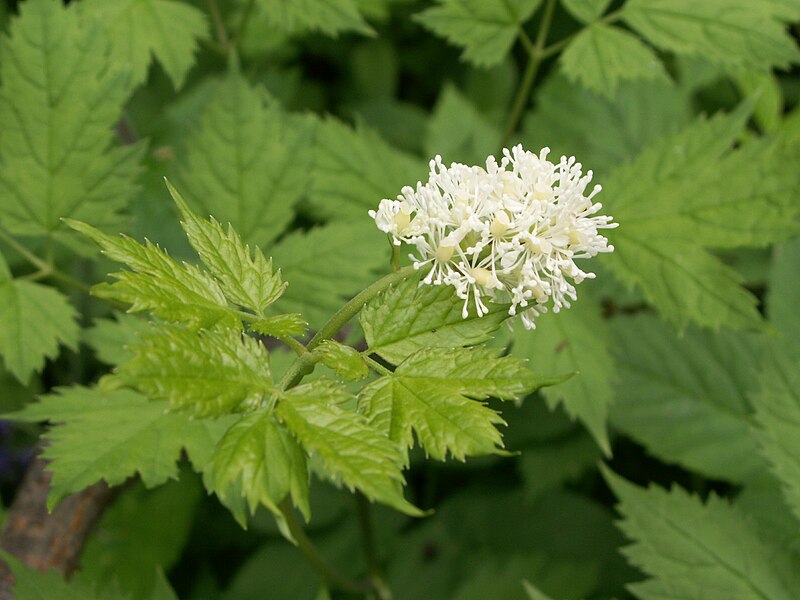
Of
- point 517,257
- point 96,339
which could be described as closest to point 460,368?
point 517,257

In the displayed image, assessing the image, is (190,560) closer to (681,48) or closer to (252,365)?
(252,365)

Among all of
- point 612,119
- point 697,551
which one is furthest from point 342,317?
point 612,119

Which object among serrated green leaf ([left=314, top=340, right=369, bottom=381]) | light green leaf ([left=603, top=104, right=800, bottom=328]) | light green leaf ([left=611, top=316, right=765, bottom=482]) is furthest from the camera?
light green leaf ([left=611, top=316, right=765, bottom=482])

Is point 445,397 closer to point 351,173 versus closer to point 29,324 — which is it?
point 29,324

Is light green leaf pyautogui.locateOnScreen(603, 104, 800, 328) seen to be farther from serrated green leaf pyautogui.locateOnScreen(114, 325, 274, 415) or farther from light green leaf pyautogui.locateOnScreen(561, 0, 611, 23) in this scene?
serrated green leaf pyautogui.locateOnScreen(114, 325, 274, 415)

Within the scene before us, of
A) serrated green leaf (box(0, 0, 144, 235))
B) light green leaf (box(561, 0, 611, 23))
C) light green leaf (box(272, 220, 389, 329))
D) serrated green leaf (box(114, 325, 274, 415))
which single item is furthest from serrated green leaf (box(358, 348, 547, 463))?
light green leaf (box(561, 0, 611, 23))

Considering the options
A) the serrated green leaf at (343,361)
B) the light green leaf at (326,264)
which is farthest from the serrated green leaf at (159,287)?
the light green leaf at (326,264)
